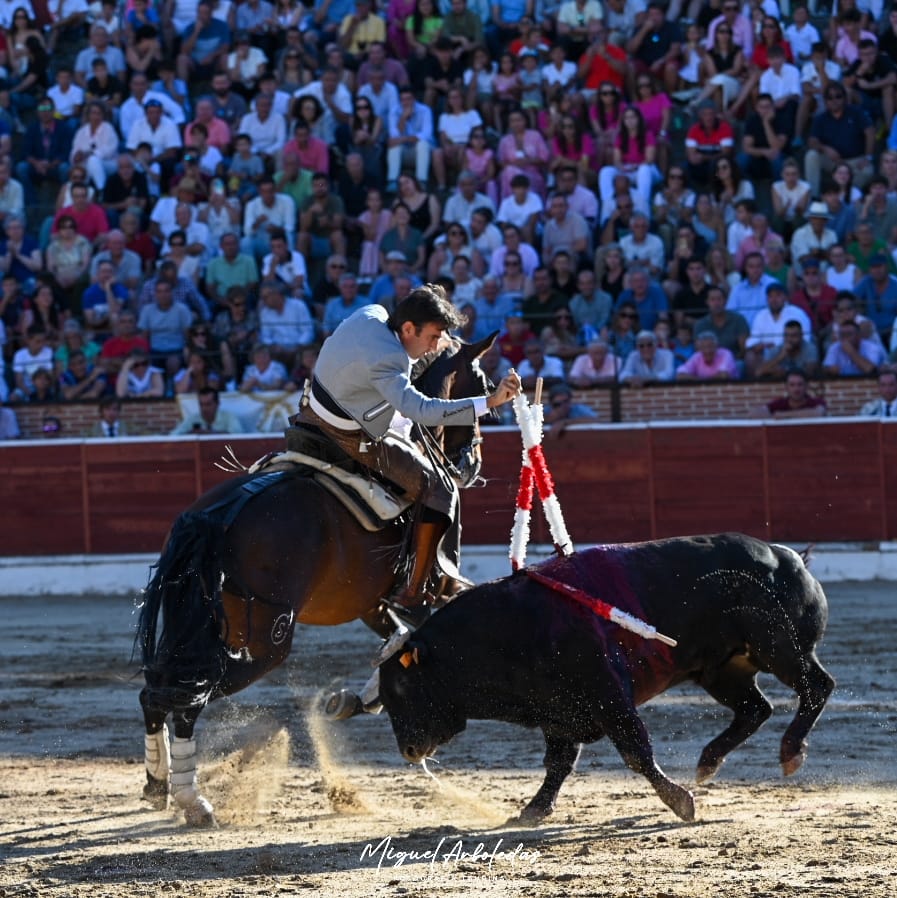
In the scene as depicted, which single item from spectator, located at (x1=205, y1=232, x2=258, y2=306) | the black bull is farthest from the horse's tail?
spectator, located at (x1=205, y1=232, x2=258, y2=306)

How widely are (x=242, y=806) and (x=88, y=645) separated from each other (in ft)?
14.6

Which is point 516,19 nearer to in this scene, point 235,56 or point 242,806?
point 235,56

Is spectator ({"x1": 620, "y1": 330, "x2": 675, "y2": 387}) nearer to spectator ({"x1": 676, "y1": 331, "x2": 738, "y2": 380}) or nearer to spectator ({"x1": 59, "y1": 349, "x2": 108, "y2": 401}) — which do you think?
spectator ({"x1": 676, "y1": 331, "x2": 738, "y2": 380})

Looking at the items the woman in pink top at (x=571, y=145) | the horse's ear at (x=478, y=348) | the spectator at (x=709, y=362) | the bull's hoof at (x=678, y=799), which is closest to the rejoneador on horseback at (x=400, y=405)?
the horse's ear at (x=478, y=348)

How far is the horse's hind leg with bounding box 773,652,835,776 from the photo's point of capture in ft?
18.1

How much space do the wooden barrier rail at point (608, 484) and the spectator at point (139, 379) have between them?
449 mm

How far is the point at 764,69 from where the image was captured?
13.5m

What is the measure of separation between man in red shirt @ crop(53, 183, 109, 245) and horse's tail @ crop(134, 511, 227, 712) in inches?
371

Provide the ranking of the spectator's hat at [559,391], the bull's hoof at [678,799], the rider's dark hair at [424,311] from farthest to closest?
the spectator's hat at [559,391] < the rider's dark hair at [424,311] < the bull's hoof at [678,799]

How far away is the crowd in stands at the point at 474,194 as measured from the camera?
40.1 ft

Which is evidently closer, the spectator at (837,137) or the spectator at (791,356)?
the spectator at (791,356)

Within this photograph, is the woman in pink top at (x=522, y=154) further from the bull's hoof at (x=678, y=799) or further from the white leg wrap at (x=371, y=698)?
the bull's hoof at (x=678, y=799)

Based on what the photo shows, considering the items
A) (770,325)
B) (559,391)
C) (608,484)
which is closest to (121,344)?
(559,391)

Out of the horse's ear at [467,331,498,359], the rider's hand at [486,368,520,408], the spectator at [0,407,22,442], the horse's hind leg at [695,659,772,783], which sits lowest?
the horse's hind leg at [695,659,772,783]
